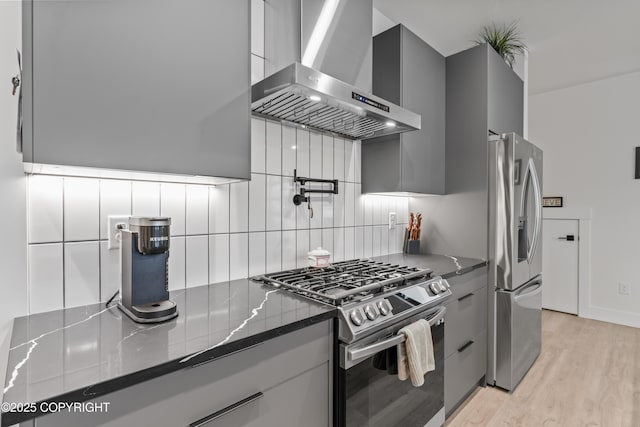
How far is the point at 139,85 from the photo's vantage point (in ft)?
3.09

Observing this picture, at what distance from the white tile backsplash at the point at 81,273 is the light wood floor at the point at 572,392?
190 centimetres

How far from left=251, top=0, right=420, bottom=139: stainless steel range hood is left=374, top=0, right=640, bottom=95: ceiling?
83cm

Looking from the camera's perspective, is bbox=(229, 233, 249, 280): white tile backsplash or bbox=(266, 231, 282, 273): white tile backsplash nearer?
bbox=(229, 233, 249, 280): white tile backsplash

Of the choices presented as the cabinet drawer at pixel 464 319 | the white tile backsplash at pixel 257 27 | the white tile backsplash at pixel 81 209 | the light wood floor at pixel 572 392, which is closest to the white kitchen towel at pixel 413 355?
the cabinet drawer at pixel 464 319

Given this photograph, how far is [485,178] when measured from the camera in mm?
2176

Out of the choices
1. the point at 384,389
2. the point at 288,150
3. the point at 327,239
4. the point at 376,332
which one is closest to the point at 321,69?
the point at 288,150

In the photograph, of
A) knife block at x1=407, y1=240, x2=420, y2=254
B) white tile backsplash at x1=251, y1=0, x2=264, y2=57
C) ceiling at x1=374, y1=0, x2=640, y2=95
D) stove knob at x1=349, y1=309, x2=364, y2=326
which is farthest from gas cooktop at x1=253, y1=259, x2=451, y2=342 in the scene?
ceiling at x1=374, y1=0, x2=640, y2=95

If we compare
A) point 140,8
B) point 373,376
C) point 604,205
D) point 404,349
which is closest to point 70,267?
point 140,8

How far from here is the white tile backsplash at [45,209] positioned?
1021 mm

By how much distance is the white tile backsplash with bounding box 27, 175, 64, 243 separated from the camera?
1.02m

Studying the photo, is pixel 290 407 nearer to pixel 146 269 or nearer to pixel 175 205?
pixel 146 269

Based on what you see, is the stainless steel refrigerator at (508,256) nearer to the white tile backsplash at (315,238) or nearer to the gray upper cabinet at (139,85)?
the white tile backsplash at (315,238)

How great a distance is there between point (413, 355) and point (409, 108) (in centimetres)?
142

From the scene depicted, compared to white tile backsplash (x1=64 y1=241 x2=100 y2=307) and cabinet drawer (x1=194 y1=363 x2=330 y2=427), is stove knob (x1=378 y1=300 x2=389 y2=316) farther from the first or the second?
white tile backsplash (x1=64 y1=241 x2=100 y2=307)
